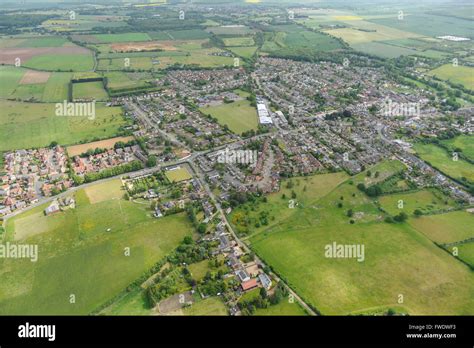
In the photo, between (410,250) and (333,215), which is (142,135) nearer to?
(333,215)

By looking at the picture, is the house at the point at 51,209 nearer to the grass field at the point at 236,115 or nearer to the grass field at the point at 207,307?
the grass field at the point at 207,307

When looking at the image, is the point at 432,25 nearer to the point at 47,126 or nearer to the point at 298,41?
the point at 298,41

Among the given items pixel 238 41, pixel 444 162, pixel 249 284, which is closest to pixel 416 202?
pixel 444 162

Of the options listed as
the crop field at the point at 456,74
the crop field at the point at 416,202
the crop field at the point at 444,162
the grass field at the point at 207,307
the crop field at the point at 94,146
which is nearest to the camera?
the grass field at the point at 207,307

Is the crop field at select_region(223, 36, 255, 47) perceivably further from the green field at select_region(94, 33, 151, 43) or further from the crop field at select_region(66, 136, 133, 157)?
the crop field at select_region(66, 136, 133, 157)

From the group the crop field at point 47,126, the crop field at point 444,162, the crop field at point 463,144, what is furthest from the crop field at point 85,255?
the crop field at point 463,144

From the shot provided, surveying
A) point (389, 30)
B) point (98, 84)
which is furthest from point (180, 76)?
point (389, 30)

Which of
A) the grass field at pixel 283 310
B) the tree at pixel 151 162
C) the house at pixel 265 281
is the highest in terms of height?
the tree at pixel 151 162

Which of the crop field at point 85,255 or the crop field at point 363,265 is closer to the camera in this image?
the crop field at point 363,265

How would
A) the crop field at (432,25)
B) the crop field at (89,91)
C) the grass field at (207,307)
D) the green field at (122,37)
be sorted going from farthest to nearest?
the crop field at (432,25) < the green field at (122,37) < the crop field at (89,91) < the grass field at (207,307)
